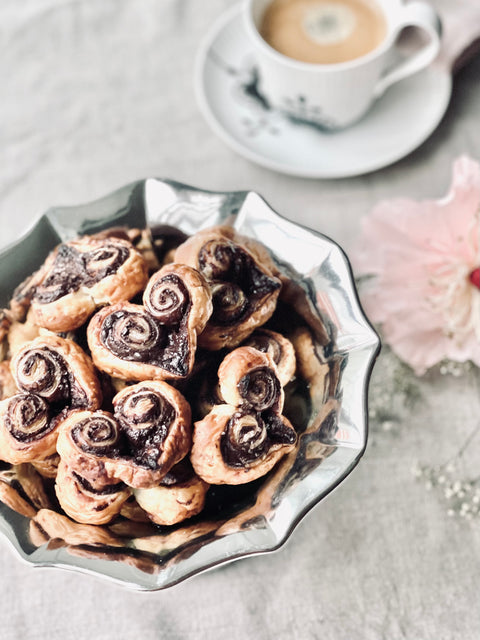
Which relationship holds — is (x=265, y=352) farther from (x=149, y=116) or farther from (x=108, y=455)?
(x=149, y=116)

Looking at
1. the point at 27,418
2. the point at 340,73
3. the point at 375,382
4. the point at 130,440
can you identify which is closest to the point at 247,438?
the point at 130,440

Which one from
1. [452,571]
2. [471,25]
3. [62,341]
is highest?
[62,341]

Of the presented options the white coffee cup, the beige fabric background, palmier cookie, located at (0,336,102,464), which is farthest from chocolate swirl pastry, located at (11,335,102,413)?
the white coffee cup

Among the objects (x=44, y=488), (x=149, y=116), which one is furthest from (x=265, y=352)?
(x=149, y=116)

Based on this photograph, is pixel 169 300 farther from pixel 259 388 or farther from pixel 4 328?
pixel 4 328

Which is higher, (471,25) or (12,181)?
(12,181)

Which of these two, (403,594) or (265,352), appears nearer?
(265,352)

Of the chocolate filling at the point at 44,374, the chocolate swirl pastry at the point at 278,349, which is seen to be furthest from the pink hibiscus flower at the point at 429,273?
the chocolate filling at the point at 44,374

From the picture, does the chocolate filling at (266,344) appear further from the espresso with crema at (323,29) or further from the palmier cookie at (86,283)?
the espresso with crema at (323,29)
